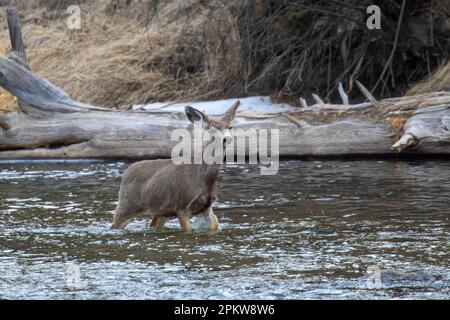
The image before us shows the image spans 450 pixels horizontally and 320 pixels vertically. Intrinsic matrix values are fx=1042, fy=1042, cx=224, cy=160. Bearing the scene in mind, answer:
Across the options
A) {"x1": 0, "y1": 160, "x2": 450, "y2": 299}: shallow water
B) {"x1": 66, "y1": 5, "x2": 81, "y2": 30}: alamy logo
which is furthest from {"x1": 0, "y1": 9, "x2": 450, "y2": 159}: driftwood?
{"x1": 66, "y1": 5, "x2": 81, "y2": 30}: alamy logo

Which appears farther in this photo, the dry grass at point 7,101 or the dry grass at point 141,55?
the dry grass at point 141,55

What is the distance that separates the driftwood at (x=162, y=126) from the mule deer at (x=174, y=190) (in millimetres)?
4481

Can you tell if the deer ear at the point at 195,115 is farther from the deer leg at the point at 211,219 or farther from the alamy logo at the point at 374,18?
the alamy logo at the point at 374,18

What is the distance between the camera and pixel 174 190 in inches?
391

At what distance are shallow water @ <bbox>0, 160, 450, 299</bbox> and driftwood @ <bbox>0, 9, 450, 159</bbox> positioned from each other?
454 millimetres

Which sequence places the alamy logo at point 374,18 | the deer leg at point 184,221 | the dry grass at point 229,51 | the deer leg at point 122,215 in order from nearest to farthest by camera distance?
1. the deer leg at point 184,221
2. the deer leg at point 122,215
3. the alamy logo at point 374,18
4. the dry grass at point 229,51

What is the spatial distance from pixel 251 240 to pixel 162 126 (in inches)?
225

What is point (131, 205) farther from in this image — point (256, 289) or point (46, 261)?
point (256, 289)

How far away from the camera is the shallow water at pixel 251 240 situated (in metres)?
7.70

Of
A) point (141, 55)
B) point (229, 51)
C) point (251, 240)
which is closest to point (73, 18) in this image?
point (141, 55)

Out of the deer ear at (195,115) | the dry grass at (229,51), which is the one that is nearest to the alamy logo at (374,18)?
the dry grass at (229,51)

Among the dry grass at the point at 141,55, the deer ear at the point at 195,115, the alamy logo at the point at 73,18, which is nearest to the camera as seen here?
the deer ear at the point at 195,115

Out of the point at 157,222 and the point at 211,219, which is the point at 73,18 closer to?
the point at 157,222

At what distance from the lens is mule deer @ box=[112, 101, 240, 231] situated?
9820 millimetres
